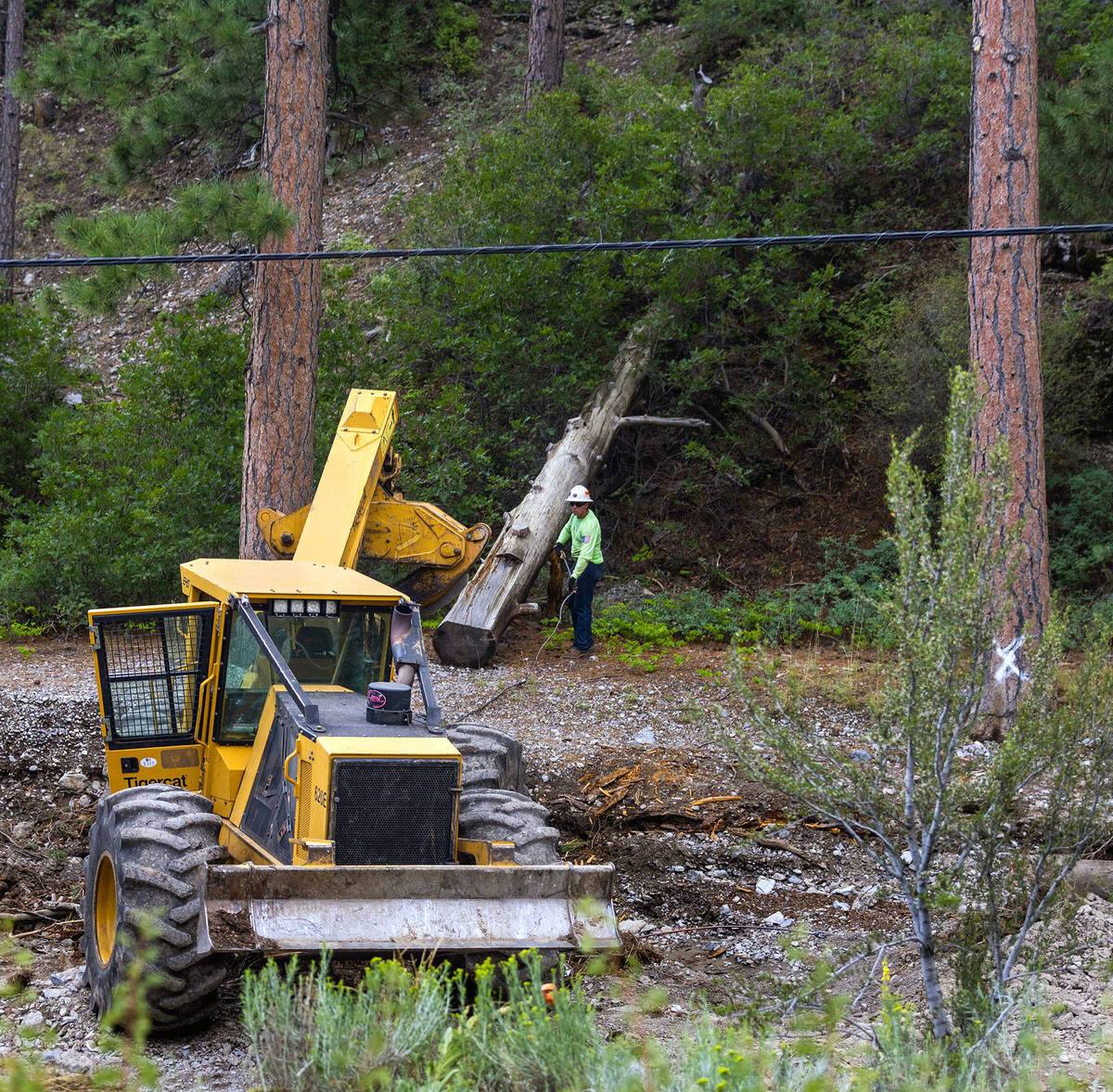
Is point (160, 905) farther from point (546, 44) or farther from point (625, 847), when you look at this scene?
point (546, 44)

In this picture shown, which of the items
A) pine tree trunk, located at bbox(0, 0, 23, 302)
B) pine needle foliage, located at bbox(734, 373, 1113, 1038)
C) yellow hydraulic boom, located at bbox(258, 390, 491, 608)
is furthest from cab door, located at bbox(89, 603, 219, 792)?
pine tree trunk, located at bbox(0, 0, 23, 302)

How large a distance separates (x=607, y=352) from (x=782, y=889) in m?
9.93

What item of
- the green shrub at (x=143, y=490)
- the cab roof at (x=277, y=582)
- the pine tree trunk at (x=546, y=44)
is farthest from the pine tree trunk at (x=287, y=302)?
the pine tree trunk at (x=546, y=44)

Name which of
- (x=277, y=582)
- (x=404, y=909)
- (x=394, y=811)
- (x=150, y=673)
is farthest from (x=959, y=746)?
(x=150, y=673)

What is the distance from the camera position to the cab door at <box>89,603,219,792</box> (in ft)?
21.7

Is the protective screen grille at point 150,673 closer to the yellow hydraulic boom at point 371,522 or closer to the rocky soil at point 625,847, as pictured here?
the rocky soil at point 625,847

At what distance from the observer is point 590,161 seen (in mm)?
16906

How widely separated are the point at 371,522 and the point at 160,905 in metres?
4.00

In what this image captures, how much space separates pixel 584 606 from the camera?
1252 centimetres

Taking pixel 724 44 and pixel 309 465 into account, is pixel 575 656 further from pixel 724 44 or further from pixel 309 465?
pixel 724 44

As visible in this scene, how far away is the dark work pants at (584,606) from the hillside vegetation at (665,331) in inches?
95.4

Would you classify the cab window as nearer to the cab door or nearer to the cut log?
the cab door

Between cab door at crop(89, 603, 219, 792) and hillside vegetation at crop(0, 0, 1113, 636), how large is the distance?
6.58 m

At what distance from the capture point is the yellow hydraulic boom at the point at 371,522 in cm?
822
